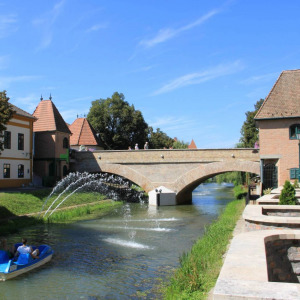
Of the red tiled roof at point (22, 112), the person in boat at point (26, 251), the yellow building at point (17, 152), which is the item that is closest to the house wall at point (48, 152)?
the yellow building at point (17, 152)

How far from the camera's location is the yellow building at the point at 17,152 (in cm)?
3209

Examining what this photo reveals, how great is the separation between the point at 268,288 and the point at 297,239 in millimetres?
3998

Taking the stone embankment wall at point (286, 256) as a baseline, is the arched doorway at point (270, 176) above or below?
above

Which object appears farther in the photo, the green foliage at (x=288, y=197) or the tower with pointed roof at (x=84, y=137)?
the tower with pointed roof at (x=84, y=137)

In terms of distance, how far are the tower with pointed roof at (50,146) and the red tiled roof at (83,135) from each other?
1041 cm

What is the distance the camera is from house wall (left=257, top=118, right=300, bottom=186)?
29156 mm

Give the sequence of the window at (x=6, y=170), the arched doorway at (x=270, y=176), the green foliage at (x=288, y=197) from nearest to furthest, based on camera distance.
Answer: the green foliage at (x=288, y=197) < the arched doorway at (x=270, y=176) < the window at (x=6, y=170)

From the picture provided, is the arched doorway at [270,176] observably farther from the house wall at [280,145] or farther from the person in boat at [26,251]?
the person in boat at [26,251]

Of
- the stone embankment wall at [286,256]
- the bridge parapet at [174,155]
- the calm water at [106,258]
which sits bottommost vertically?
the calm water at [106,258]

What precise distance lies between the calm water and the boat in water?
0.19 meters

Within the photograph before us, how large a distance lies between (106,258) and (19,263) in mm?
2921

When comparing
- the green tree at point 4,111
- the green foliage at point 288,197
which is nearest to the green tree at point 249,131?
the green tree at point 4,111

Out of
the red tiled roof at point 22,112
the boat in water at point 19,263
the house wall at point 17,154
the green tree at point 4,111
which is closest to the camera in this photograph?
the boat in water at point 19,263

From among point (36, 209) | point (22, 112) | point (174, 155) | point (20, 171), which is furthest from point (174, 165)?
point (22, 112)
